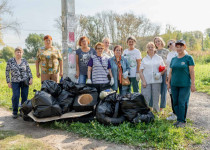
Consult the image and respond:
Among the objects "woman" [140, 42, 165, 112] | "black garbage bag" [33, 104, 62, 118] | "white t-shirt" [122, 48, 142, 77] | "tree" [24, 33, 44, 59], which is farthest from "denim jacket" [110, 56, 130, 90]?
"tree" [24, 33, 44, 59]

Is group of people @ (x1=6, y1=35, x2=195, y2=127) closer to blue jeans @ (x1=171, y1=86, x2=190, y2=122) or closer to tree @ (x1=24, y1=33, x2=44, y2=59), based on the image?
blue jeans @ (x1=171, y1=86, x2=190, y2=122)

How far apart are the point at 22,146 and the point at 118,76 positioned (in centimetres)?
262

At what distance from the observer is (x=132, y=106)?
154 inches

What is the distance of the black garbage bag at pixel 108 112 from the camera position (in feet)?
12.4

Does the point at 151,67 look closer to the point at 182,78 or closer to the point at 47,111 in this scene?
the point at 182,78

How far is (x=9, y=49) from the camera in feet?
199

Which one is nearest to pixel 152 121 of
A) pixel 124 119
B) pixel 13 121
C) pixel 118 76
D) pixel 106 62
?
pixel 124 119

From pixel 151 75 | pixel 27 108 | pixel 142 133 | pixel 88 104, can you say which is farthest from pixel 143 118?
pixel 27 108

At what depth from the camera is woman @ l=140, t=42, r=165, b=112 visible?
4.39m

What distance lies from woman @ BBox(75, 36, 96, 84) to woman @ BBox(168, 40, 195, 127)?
1.97 m

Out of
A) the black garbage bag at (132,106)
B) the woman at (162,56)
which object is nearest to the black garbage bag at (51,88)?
the black garbage bag at (132,106)

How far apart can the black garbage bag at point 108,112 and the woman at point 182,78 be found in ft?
3.98

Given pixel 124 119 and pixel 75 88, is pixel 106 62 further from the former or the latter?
pixel 124 119

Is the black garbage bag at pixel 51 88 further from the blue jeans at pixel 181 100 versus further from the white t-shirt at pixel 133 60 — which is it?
the blue jeans at pixel 181 100
